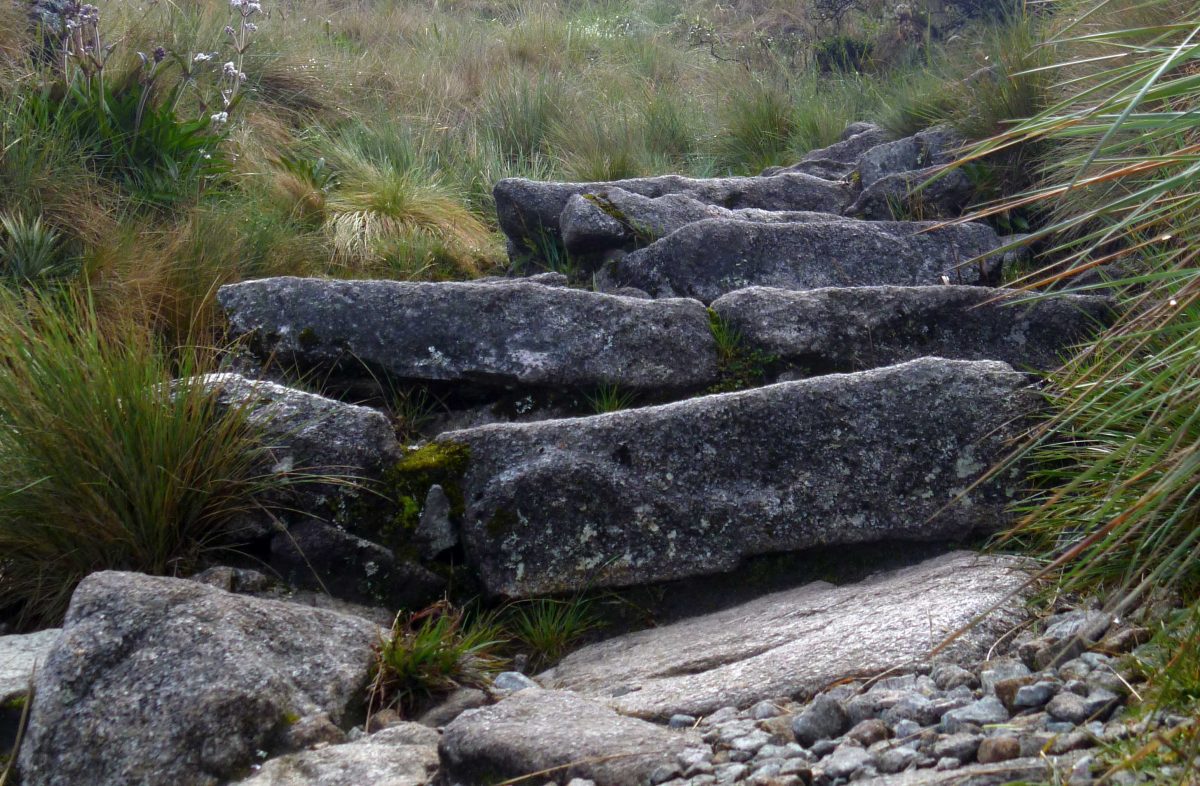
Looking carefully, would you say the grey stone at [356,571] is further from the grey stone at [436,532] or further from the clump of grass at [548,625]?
the clump of grass at [548,625]

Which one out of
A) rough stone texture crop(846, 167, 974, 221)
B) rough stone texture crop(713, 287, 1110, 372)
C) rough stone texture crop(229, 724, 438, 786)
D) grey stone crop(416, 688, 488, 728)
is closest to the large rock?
grey stone crop(416, 688, 488, 728)

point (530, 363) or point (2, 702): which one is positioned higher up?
point (530, 363)

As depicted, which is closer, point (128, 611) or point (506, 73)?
point (128, 611)

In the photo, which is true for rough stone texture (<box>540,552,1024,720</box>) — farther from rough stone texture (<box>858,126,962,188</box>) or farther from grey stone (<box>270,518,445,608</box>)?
rough stone texture (<box>858,126,962,188</box>)

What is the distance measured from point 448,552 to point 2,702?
1105 mm

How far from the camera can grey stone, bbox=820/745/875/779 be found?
5.86 ft

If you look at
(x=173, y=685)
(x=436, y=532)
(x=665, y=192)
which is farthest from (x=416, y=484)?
(x=665, y=192)

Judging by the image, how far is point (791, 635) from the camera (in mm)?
2436

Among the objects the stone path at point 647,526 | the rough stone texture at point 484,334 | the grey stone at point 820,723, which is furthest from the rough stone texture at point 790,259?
the grey stone at point 820,723

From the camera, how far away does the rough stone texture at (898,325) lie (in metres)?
3.59

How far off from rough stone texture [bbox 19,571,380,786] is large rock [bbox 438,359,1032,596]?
1.99 ft

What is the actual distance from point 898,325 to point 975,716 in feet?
6.62

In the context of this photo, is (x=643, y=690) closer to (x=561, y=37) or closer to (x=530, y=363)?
(x=530, y=363)

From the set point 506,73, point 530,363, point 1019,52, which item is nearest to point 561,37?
point 506,73
